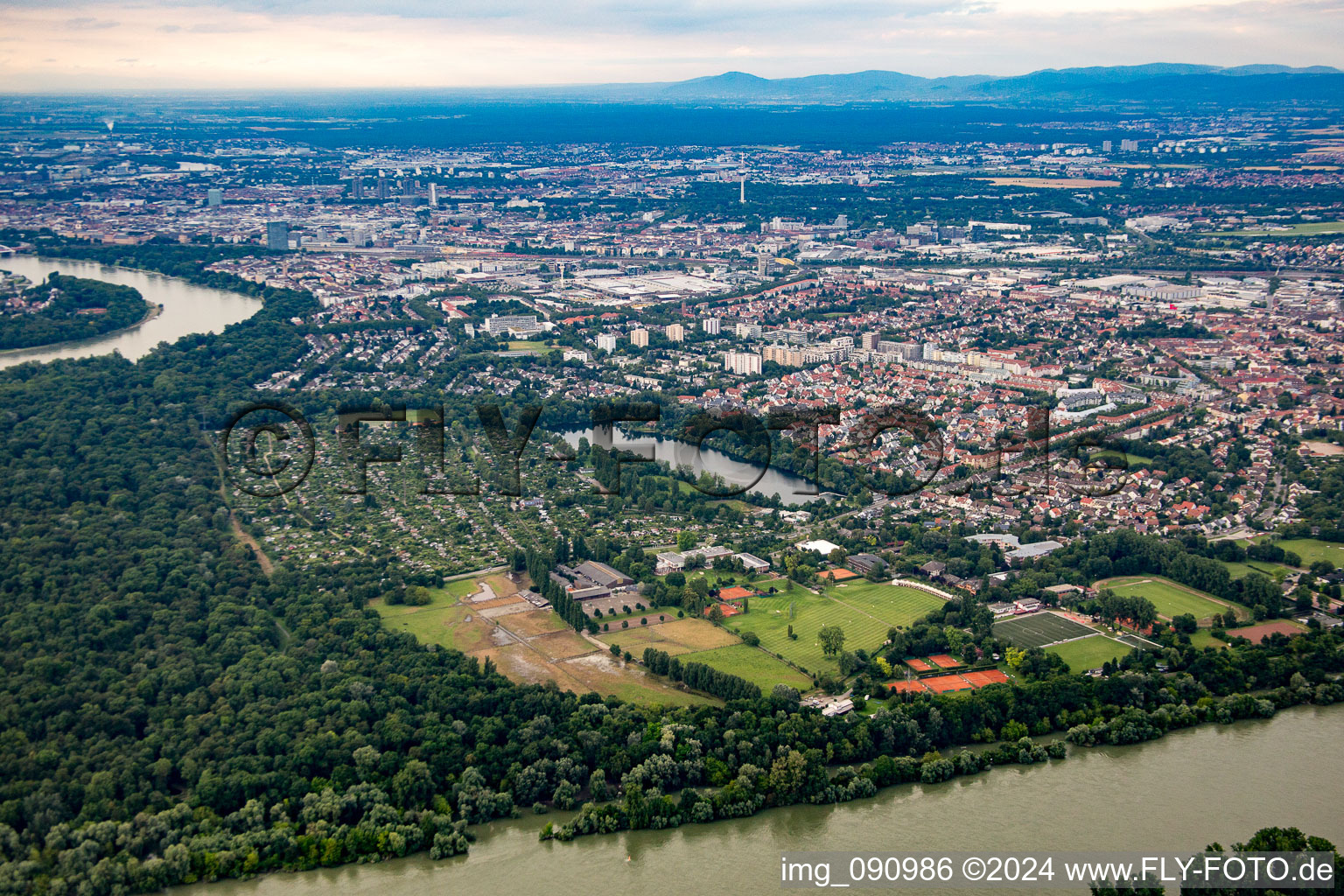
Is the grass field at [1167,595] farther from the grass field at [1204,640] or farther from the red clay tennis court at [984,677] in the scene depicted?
the red clay tennis court at [984,677]

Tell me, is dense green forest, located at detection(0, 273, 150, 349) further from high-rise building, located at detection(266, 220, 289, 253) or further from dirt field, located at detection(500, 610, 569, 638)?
dirt field, located at detection(500, 610, 569, 638)

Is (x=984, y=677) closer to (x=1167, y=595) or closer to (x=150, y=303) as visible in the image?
(x=1167, y=595)

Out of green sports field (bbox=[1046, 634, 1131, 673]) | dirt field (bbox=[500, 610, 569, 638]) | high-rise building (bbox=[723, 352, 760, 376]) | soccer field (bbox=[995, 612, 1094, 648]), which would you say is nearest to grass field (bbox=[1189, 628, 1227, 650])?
green sports field (bbox=[1046, 634, 1131, 673])

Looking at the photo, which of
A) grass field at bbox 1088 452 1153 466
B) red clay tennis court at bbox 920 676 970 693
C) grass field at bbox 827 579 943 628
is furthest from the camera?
grass field at bbox 1088 452 1153 466

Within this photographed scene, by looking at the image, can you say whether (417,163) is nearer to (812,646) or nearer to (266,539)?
(266,539)

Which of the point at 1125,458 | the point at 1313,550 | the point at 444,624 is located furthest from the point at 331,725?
the point at 1125,458

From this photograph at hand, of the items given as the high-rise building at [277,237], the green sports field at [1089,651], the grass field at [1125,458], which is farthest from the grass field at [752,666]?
the high-rise building at [277,237]
